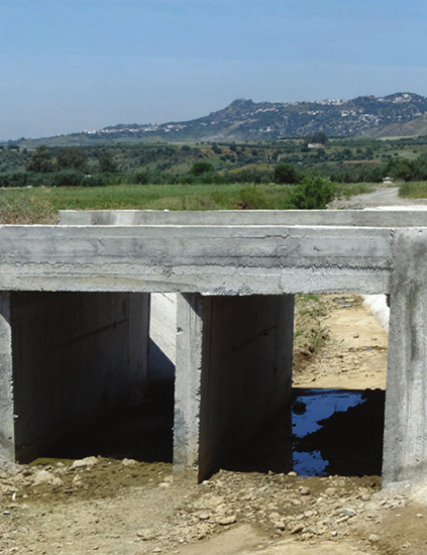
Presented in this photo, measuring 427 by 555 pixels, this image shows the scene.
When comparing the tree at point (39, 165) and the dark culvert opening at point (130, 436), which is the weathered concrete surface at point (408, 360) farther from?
the tree at point (39, 165)

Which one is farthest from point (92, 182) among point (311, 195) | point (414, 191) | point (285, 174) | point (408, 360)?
point (408, 360)

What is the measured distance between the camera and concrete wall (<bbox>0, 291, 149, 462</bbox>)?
8523mm

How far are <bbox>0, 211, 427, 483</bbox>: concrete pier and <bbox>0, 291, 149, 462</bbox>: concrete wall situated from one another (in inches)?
0.9

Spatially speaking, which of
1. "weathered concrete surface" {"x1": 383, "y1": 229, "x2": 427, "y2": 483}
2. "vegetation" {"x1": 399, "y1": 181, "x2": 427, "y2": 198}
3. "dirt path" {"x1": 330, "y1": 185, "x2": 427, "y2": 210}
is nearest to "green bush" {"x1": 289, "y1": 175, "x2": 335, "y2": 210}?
"dirt path" {"x1": 330, "y1": 185, "x2": 427, "y2": 210}

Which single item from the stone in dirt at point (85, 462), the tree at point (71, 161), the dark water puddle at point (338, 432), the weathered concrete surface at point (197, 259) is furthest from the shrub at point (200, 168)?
the weathered concrete surface at point (197, 259)

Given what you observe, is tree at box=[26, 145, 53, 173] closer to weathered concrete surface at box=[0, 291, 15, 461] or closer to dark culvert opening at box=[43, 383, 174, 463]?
dark culvert opening at box=[43, 383, 174, 463]

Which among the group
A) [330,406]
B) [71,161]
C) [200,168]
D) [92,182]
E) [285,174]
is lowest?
[330,406]

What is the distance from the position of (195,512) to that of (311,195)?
2389 centimetres

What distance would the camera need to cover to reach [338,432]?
1051 cm

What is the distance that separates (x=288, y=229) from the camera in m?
7.56

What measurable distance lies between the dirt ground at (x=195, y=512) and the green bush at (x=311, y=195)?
2201cm

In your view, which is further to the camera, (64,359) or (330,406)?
(330,406)

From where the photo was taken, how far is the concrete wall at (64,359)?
852 centimetres

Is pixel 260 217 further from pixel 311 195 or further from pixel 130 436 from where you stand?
pixel 311 195
